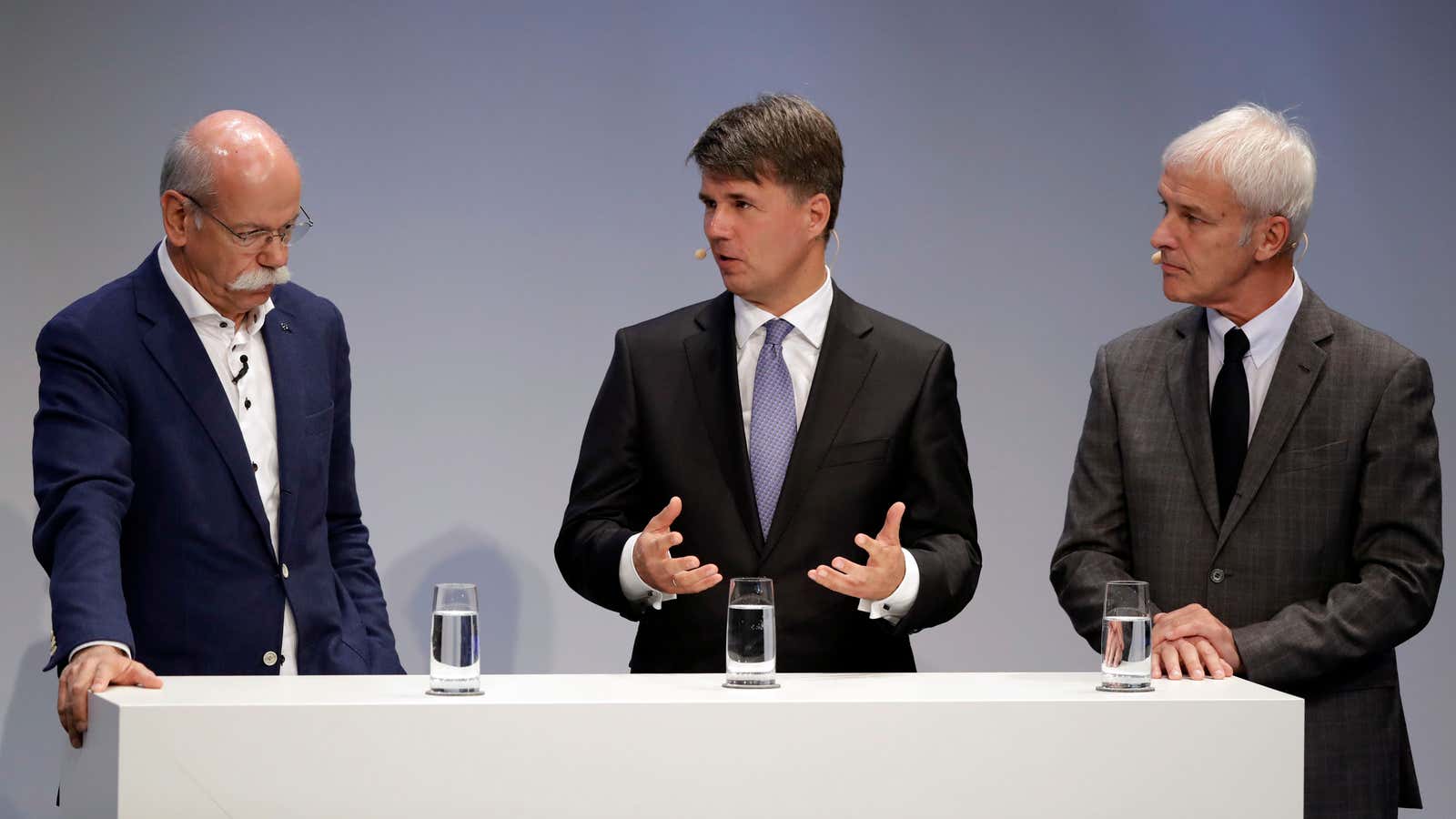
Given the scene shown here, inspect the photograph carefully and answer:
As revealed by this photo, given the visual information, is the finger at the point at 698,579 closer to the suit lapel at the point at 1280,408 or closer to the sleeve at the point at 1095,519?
the sleeve at the point at 1095,519

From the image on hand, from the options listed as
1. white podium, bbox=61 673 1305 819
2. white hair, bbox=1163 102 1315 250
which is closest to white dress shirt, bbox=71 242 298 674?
white podium, bbox=61 673 1305 819

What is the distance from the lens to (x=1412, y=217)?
492 cm

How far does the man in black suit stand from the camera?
3104 millimetres

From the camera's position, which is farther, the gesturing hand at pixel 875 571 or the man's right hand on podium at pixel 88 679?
the gesturing hand at pixel 875 571

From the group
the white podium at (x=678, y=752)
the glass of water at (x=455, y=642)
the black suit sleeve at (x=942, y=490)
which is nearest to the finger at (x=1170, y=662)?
the white podium at (x=678, y=752)

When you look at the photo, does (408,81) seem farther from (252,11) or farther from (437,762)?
(437,762)

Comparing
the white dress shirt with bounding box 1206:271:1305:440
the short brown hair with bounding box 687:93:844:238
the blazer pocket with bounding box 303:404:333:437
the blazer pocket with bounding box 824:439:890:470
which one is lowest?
the blazer pocket with bounding box 824:439:890:470

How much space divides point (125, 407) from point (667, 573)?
40.8 inches

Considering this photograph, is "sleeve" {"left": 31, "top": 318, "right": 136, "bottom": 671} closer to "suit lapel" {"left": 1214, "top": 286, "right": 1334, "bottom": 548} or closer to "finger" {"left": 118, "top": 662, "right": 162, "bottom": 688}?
"finger" {"left": 118, "top": 662, "right": 162, "bottom": 688}

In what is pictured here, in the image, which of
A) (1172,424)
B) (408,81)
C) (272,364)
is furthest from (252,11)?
(1172,424)

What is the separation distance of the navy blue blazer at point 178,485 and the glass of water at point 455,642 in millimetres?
643

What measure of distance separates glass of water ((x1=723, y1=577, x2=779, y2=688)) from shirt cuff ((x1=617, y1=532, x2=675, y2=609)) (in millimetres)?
417

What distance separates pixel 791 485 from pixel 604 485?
37 centimetres

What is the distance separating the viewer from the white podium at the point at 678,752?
7.61 feet
